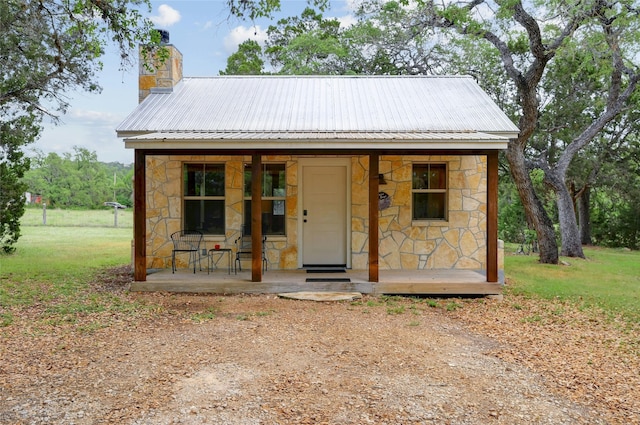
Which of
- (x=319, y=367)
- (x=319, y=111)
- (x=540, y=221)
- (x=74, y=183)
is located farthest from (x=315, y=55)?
(x=74, y=183)

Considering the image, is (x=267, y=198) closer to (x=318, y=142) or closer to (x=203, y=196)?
(x=203, y=196)

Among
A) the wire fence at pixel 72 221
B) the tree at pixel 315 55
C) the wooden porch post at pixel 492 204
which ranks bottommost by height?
the wire fence at pixel 72 221

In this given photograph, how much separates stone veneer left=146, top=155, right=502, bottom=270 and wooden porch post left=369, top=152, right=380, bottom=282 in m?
1.39

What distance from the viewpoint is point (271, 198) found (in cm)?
942

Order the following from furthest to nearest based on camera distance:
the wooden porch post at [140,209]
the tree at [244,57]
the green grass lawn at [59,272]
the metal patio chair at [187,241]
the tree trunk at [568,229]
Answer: the tree at [244,57] → the tree trunk at [568,229] → the metal patio chair at [187,241] → the wooden porch post at [140,209] → the green grass lawn at [59,272]

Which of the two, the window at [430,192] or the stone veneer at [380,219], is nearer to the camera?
the stone veneer at [380,219]

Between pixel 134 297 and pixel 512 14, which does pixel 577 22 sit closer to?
pixel 512 14

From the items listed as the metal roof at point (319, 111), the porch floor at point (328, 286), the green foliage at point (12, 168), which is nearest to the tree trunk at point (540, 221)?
the metal roof at point (319, 111)

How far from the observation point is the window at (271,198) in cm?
943

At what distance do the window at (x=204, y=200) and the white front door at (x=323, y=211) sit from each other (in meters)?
1.59

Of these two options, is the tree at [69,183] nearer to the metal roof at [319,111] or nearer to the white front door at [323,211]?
the metal roof at [319,111]

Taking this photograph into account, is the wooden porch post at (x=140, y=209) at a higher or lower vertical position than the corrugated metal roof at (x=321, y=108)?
lower

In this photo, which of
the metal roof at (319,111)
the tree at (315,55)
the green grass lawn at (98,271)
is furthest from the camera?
the tree at (315,55)

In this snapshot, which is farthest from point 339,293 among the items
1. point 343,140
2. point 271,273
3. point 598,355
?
point 598,355
